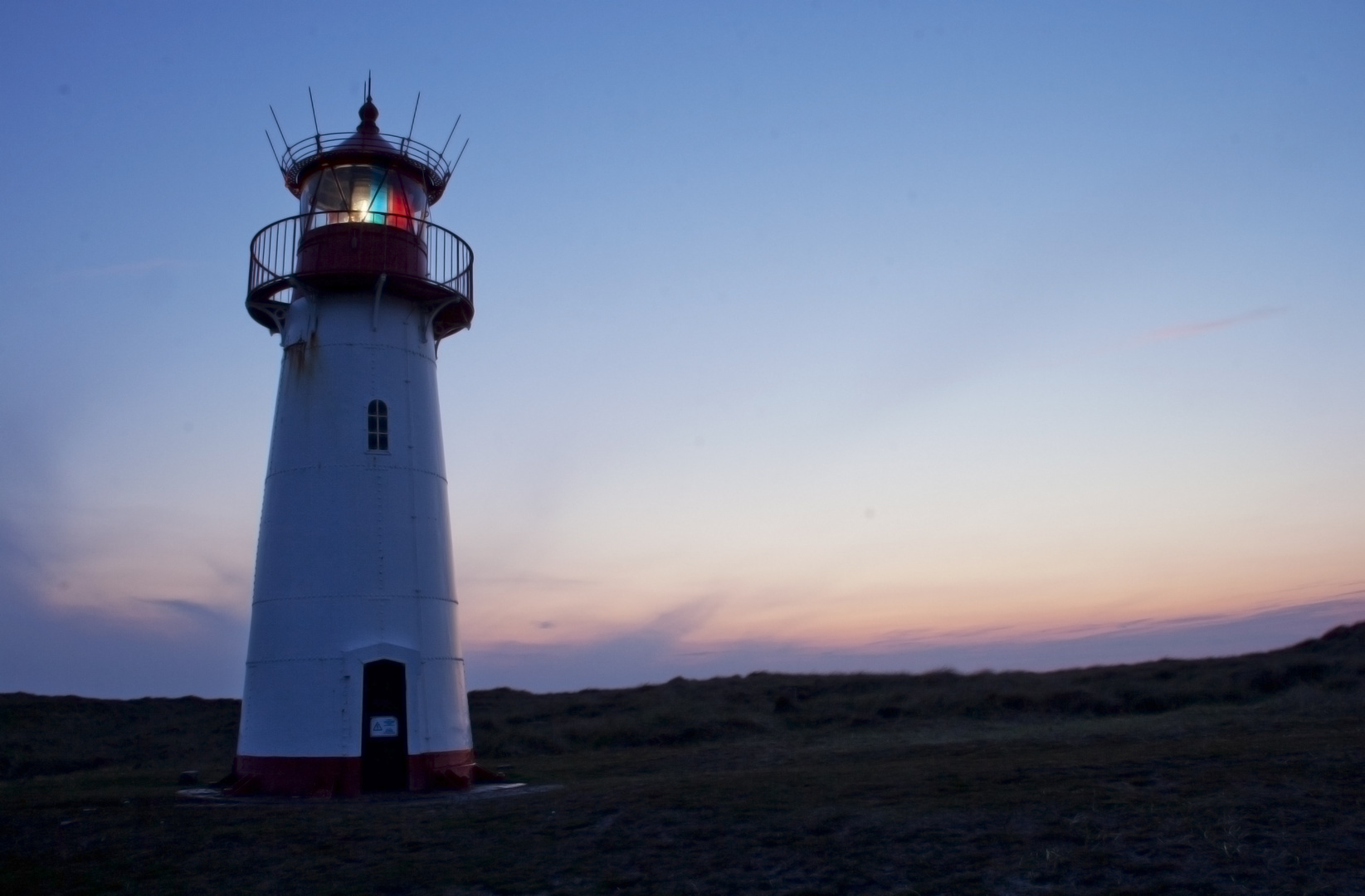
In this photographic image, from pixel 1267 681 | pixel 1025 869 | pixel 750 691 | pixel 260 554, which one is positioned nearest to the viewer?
pixel 1025 869

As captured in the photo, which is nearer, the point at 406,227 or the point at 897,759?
the point at 897,759

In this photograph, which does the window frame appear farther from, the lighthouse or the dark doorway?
the dark doorway

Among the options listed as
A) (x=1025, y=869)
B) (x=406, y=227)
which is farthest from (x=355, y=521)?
(x=1025, y=869)

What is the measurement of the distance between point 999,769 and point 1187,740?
201 inches

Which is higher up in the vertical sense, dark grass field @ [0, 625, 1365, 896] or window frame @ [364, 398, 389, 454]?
window frame @ [364, 398, 389, 454]

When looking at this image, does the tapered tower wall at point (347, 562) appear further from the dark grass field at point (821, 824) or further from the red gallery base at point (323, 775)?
the dark grass field at point (821, 824)

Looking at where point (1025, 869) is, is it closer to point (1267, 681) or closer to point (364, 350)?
point (364, 350)

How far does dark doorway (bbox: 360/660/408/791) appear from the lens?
1838 cm

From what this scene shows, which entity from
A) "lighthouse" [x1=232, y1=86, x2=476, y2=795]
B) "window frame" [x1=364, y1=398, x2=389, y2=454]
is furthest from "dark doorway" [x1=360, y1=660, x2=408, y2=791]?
"window frame" [x1=364, y1=398, x2=389, y2=454]

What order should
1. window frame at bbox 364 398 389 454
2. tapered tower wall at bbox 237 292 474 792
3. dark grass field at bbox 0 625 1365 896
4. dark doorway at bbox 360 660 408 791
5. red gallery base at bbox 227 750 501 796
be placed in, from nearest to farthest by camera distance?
1. dark grass field at bbox 0 625 1365 896
2. red gallery base at bbox 227 750 501 796
3. tapered tower wall at bbox 237 292 474 792
4. dark doorway at bbox 360 660 408 791
5. window frame at bbox 364 398 389 454

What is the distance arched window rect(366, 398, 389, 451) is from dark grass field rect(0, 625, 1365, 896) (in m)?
6.17

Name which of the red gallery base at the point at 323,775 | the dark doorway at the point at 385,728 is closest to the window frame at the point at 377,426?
the dark doorway at the point at 385,728

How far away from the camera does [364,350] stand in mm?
19984

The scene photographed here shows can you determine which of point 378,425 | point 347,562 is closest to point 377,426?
point 378,425
